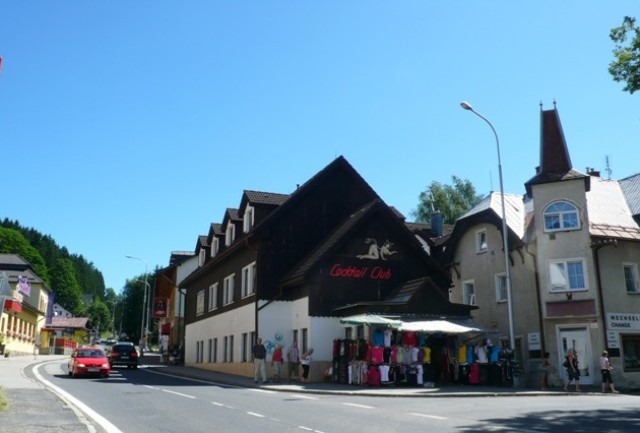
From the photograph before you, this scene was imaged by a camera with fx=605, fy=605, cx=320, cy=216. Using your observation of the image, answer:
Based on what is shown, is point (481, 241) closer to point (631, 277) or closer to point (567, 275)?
point (567, 275)

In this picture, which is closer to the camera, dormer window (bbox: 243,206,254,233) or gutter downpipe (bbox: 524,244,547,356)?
gutter downpipe (bbox: 524,244,547,356)

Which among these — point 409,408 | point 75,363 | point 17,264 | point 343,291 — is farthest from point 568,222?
point 17,264

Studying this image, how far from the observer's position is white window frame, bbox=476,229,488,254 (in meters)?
32.7

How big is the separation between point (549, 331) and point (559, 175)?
24.3 feet

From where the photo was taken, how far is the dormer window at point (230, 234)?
35938mm

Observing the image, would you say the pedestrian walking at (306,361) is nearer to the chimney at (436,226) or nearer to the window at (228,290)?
the window at (228,290)

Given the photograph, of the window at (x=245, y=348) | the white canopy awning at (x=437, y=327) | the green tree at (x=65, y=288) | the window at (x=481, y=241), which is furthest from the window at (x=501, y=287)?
the green tree at (x=65, y=288)

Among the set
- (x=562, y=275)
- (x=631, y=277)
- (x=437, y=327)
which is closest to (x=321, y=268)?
(x=437, y=327)

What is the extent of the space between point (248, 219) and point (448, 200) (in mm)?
25709

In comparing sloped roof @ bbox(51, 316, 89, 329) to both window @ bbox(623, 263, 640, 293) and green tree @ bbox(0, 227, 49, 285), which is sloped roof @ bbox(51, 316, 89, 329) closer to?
green tree @ bbox(0, 227, 49, 285)

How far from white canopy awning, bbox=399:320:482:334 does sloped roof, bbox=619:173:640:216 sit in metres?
12.4

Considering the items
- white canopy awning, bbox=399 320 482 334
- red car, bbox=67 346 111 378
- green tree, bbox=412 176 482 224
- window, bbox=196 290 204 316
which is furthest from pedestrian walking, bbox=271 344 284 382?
green tree, bbox=412 176 482 224

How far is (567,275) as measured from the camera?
2792cm

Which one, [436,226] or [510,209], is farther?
[436,226]
